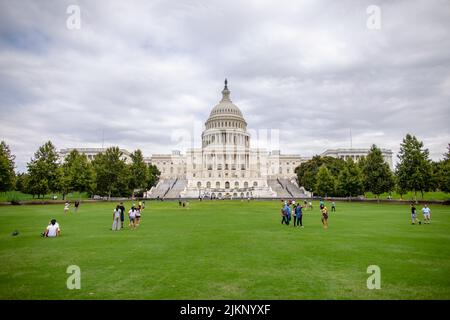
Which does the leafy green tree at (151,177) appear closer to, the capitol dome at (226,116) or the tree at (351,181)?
the capitol dome at (226,116)

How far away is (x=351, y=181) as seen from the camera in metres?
72.9

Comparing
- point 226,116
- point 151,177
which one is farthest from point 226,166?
point 151,177

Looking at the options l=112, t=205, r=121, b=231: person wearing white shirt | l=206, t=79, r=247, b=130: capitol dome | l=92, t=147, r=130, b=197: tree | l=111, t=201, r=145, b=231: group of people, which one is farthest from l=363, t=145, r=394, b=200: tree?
l=206, t=79, r=247, b=130: capitol dome

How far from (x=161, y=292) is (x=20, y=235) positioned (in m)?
16.7

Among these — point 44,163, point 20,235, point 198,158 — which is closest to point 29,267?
point 20,235

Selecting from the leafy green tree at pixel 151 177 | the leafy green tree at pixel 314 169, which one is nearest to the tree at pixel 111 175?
the leafy green tree at pixel 151 177

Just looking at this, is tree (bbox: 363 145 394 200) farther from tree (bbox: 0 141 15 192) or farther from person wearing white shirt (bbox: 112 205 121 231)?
tree (bbox: 0 141 15 192)

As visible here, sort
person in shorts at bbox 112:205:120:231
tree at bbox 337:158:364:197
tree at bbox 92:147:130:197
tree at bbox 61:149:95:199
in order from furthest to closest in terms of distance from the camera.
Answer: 1. tree at bbox 92:147:130:197
2. tree at bbox 61:149:95:199
3. tree at bbox 337:158:364:197
4. person in shorts at bbox 112:205:120:231

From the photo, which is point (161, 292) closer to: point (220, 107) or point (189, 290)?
point (189, 290)

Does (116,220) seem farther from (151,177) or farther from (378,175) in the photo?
(151,177)

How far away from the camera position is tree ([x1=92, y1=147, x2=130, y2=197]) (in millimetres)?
75750

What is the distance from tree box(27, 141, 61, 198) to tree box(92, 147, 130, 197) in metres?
9.88

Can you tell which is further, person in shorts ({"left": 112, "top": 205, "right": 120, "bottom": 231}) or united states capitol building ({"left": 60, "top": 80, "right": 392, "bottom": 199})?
united states capitol building ({"left": 60, "top": 80, "right": 392, "bottom": 199})

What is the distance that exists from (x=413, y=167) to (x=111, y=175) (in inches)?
2465
